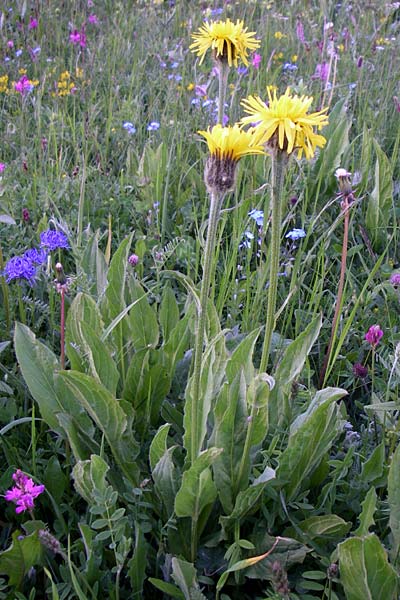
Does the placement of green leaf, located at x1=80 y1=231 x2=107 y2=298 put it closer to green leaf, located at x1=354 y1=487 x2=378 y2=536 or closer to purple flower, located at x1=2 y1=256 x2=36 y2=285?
purple flower, located at x1=2 y1=256 x2=36 y2=285

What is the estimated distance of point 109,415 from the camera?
4.25ft

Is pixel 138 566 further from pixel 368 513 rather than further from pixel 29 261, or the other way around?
pixel 29 261

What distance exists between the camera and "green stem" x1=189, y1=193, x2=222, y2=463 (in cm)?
101

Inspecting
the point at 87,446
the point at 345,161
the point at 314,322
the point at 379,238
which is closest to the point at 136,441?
the point at 87,446

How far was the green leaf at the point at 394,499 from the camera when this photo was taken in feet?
3.85

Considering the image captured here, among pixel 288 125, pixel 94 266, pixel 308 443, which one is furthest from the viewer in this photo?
pixel 94 266

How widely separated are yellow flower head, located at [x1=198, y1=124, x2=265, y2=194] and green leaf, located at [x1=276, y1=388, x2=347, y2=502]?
1.44 feet

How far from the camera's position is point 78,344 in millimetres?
1528

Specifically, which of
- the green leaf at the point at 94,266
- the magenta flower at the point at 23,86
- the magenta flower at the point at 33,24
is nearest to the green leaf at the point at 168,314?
the green leaf at the point at 94,266

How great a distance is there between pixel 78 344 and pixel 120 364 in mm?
118

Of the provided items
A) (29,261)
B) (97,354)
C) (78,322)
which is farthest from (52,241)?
(97,354)

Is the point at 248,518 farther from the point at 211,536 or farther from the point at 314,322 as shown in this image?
the point at 314,322

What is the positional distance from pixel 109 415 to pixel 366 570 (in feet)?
1.78

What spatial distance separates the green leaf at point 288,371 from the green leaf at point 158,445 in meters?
0.28
